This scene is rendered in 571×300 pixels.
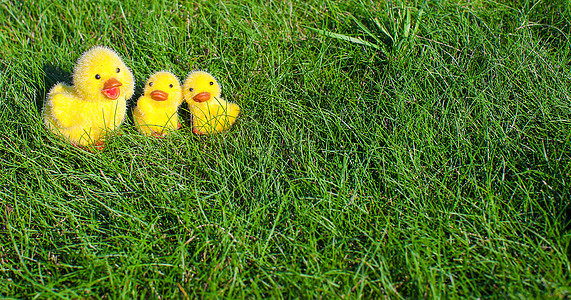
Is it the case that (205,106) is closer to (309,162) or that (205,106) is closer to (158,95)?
(158,95)

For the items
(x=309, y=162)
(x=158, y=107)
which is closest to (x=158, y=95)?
(x=158, y=107)

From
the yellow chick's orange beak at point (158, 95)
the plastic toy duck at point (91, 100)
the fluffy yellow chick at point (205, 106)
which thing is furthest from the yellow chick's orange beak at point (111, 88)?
the fluffy yellow chick at point (205, 106)

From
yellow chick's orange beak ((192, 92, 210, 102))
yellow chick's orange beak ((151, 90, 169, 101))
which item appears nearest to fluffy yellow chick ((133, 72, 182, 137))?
yellow chick's orange beak ((151, 90, 169, 101))

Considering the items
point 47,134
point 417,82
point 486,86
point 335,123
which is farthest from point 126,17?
point 486,86

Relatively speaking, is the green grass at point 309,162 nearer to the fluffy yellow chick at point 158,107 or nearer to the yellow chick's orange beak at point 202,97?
the fluffy yellow chick at point 158,107

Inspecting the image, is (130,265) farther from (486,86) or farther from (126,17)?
(486,86)

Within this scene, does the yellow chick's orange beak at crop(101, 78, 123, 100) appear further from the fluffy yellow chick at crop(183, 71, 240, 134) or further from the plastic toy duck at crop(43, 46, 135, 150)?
the fluffy yellow chick at crop(183, 71, 240, 134)
